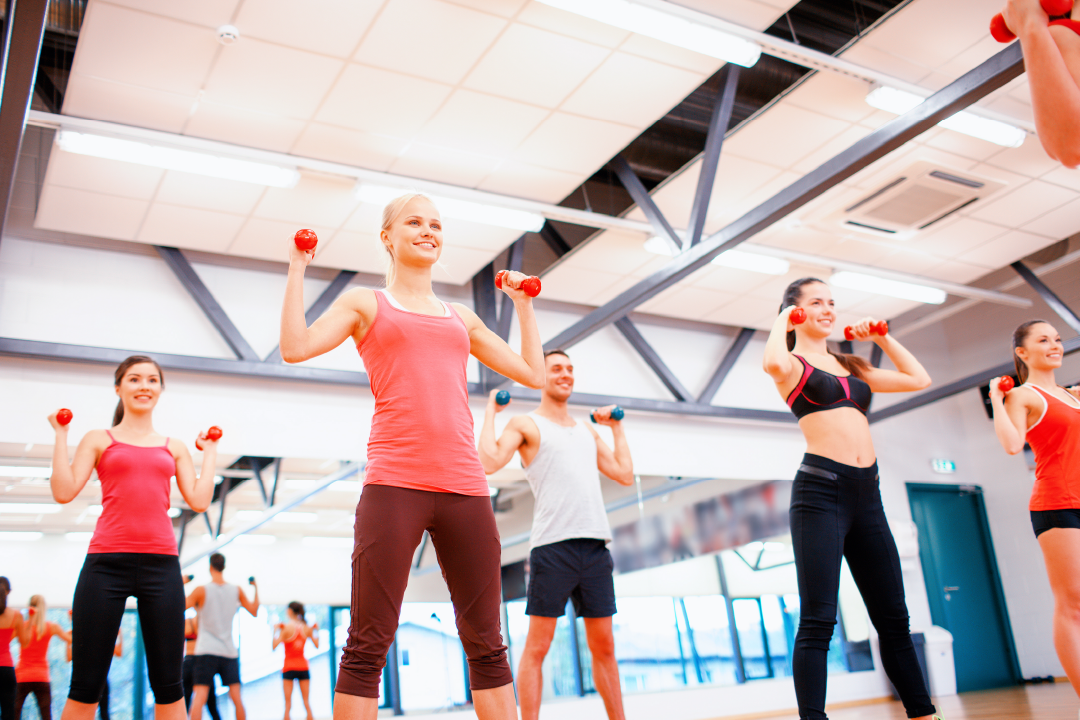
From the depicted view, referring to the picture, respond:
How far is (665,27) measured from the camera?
3840mm

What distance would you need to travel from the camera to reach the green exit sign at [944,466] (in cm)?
856

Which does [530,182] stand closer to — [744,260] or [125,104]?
[744,260]

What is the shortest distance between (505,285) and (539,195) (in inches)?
147

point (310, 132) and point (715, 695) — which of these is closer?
point (310, 132)

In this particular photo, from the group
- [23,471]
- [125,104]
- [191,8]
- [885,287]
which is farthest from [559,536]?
[885,287]

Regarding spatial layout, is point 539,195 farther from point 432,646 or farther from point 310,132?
point 432,646

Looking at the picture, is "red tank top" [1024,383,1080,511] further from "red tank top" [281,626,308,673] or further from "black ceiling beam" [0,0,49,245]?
"red tank top" [281,626,308,673]

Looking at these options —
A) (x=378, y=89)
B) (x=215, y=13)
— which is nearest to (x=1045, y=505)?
(x=378, y=89)

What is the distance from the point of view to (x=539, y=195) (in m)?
5.47

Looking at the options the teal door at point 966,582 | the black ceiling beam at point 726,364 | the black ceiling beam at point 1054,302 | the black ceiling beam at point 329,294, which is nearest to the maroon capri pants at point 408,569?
the black ceiling beam at point 329,294

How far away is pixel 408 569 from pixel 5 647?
13.1 ft

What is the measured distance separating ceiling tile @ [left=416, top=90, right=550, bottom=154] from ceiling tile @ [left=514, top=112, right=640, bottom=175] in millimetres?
87

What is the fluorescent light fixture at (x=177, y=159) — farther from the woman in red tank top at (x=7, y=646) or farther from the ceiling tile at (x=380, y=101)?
the woman in red tank top at (x=7, y=646)

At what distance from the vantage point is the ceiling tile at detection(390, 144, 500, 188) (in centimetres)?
488
